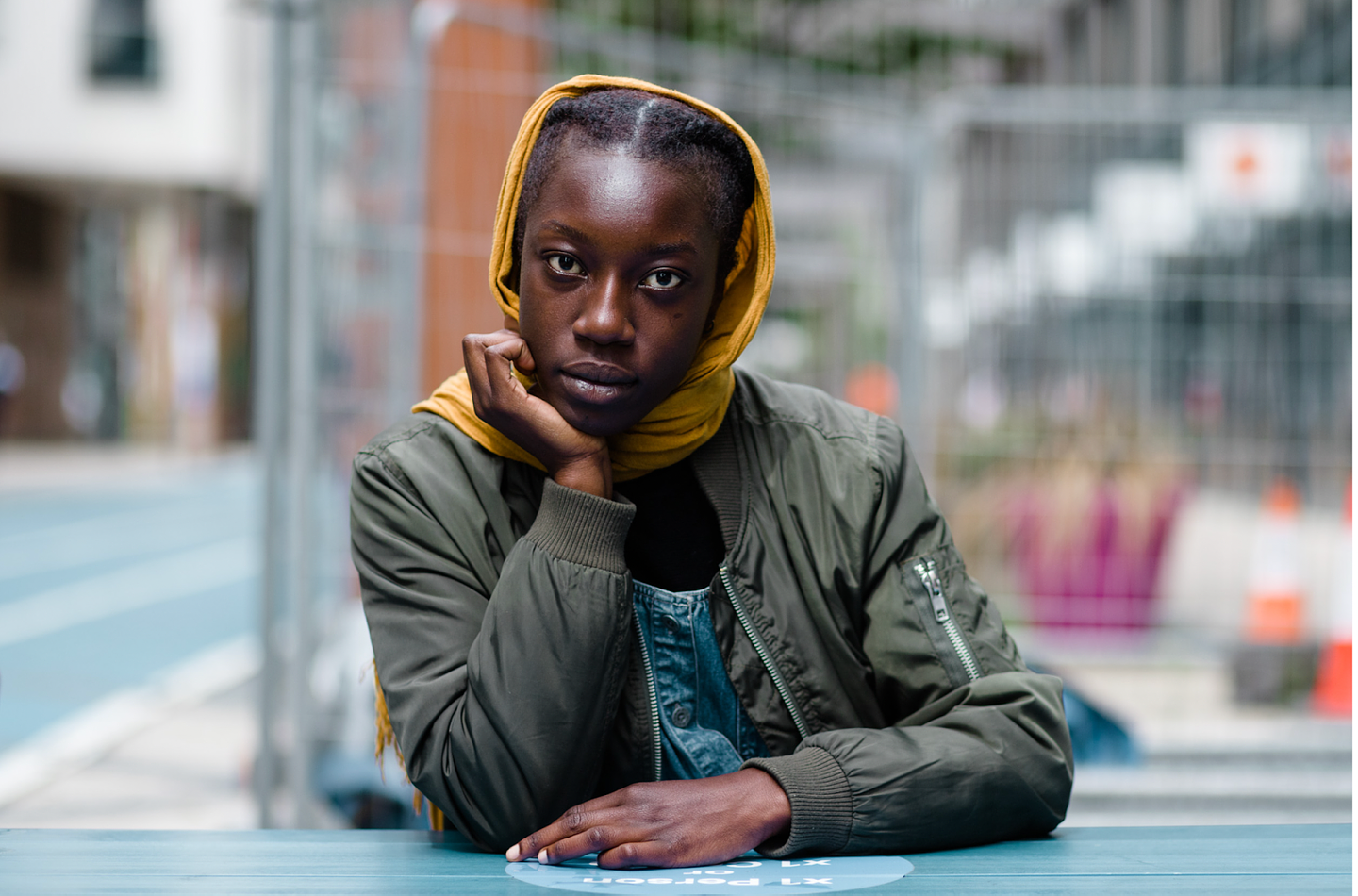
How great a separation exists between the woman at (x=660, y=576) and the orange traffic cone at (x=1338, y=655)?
4.20 m

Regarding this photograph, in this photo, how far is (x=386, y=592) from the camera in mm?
1868

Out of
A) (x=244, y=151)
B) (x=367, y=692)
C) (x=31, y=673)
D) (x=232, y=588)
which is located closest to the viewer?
(x=367, y=692)

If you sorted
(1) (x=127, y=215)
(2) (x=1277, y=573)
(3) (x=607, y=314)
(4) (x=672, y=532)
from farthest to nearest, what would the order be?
1. (1) (x=127, y=215)
2. (2) (x=1277, y=573)
3. (4) (x=672, y=532)
4. (3) (x=607, y=314)

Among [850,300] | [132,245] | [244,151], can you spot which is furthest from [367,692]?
[132,245]

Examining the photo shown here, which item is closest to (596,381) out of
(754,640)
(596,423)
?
(596,423)

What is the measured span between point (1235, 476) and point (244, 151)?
2822cm

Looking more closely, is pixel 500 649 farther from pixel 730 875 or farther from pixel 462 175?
pixel 462 175

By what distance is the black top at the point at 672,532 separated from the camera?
6.49 feet

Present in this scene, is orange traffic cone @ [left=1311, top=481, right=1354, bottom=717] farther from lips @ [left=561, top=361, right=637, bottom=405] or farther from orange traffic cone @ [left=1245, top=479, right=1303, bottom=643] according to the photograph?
lips @ [left=561, top=361, right=637, bottom=405]

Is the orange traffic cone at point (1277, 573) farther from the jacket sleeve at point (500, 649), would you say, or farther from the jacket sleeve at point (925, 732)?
the jacket sleeve at point (500, 649)

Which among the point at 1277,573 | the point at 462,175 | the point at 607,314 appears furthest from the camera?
the point at 1277,573

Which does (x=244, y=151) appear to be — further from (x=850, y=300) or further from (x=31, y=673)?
(x=850, y=300)

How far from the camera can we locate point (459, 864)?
1742 millimetres

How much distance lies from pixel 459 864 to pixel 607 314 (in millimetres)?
664
